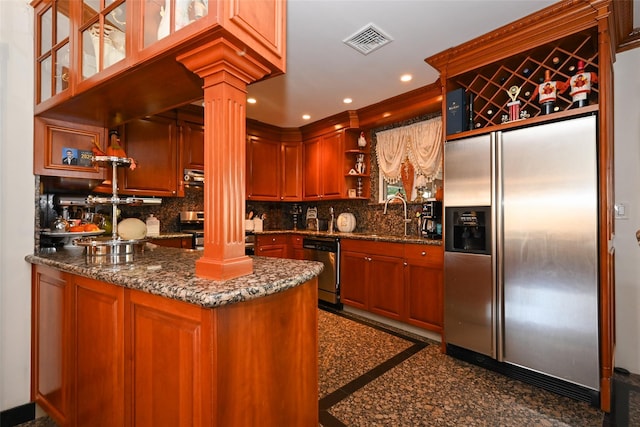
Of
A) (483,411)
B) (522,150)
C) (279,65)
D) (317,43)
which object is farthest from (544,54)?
(483,411)

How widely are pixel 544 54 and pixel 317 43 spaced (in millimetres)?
1685

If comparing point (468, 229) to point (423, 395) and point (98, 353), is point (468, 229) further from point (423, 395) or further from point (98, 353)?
point (98, 353)

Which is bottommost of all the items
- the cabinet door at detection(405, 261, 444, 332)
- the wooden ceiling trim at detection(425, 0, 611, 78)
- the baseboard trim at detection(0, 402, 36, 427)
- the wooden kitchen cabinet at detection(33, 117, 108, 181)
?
the baseboard trim at detection(0, 402, 36, 427)

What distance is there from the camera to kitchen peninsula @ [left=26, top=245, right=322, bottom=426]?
918 mm

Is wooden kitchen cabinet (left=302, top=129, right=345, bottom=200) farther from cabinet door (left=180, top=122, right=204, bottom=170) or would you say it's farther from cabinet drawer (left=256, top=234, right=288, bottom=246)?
cabinet door (left=180, top=122, right=204, bottom=170)

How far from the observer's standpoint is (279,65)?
1208 millimetres

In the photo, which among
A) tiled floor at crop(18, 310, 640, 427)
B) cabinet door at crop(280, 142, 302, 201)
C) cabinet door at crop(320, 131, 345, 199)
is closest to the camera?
tiled floor at crop(18, 310, 640, 427)

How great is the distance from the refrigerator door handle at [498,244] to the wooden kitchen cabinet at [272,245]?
105 inches

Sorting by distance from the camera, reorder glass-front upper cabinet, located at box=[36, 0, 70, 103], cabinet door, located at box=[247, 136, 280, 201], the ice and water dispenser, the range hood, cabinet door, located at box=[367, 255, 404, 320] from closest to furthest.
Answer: glass-front upper cabinet, located at box=[36, 0, 70, 103] < the ice and water dispenser < cabinet door, located at box=[367, 255, 404, 320] < the range hood < cabinet door, located at box=[247, 136, 280, 201]

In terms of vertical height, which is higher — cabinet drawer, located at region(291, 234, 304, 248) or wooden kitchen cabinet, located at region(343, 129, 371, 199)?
wooden kitchen cabinet, located at region(343, 129, 371, 199)

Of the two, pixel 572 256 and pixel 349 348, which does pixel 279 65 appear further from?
pixel 349 348

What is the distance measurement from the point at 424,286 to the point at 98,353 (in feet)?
8.17

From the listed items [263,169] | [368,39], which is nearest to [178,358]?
[368,39]

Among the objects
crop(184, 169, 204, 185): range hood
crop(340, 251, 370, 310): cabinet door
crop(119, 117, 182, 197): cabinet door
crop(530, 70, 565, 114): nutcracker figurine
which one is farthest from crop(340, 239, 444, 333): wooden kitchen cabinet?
crop(119, 117, 182, 197): cabinet door
